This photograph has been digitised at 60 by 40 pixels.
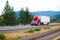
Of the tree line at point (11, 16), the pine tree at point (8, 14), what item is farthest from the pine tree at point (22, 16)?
the pine tree at point (8, 14)

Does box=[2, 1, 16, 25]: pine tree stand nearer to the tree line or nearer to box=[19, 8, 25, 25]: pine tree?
the tree line

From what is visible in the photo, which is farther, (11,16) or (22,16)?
(22,16)

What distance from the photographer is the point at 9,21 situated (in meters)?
107

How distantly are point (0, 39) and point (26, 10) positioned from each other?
98544 mm

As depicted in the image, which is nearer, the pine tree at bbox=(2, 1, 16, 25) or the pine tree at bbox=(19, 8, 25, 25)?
the pine tree at bbox=(2, 1, 16, 25)

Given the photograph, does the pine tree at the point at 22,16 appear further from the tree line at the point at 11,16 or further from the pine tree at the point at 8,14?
the pine tree at the point at 8,14

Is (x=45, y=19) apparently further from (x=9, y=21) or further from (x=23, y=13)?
(x=23, y=13)

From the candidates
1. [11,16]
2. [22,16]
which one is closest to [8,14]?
[11,16]

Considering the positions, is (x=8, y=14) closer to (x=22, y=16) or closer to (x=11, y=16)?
(x=11, y=16)

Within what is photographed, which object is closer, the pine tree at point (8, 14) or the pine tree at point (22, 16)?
the pine tree at point (8, 14)

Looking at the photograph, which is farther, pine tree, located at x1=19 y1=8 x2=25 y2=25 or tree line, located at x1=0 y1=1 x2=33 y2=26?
pine tree, located at x1=19 y1=8 x2=25 y2=25

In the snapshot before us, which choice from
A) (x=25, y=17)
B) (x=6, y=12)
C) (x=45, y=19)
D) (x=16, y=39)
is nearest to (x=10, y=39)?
(x=16, y=39)

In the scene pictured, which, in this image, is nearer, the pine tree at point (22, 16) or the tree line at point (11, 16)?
the tree line at point (11, 16)

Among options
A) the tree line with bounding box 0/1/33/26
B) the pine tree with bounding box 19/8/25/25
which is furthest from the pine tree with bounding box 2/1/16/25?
the pine tree with bounding box 19/8/25/25
